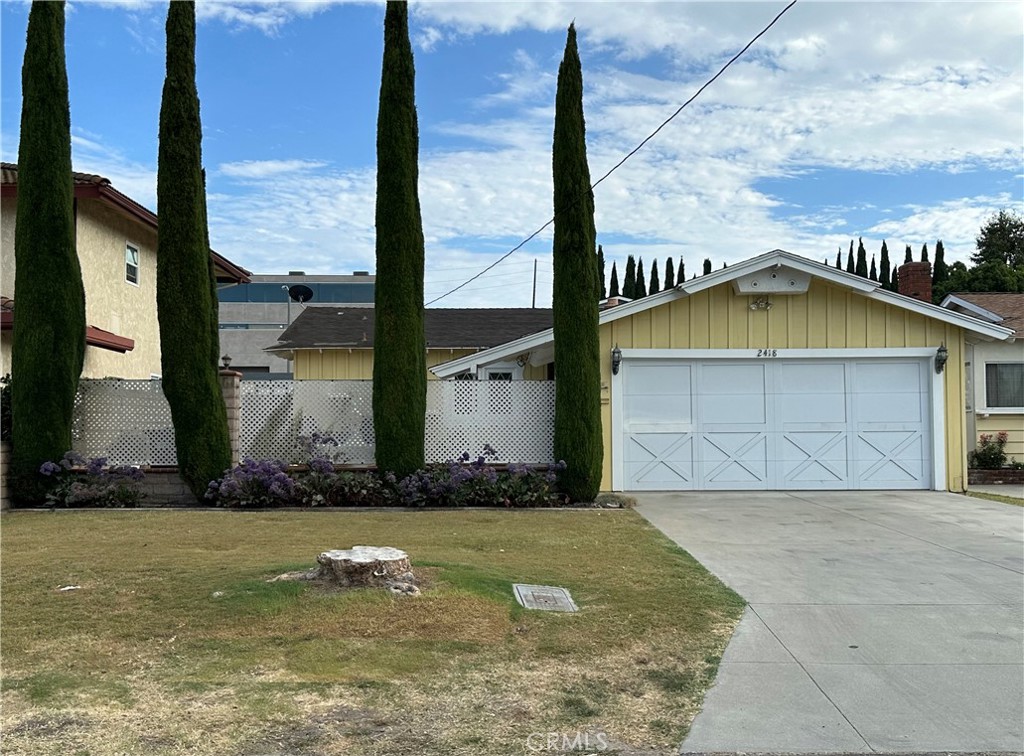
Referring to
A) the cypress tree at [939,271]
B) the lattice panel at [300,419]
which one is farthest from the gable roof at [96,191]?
the cypress tree at [939,271]

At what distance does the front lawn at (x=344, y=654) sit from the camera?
368 centimetres

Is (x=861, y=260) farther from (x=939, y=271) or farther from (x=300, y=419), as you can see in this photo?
(x=300, y=419)

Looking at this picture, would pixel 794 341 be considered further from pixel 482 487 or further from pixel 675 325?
pixel 482 487

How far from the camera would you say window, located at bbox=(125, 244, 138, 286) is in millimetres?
17656

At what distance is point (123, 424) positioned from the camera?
40.2ft

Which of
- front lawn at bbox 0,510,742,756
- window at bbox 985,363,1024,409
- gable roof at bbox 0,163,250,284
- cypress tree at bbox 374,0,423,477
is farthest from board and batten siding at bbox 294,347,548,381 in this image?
front lawn at bbox 0,510,742,756

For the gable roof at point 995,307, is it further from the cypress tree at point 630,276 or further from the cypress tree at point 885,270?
the cypress tree at point 630,276

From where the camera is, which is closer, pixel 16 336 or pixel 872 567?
pixel 872 567

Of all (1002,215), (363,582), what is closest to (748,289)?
(363,582)

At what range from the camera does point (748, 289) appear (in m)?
13.4

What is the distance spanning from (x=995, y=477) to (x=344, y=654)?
14.7 m

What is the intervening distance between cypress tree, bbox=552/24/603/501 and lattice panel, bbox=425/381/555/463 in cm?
62

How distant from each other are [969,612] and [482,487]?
7.04m

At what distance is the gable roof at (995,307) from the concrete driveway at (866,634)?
7458 mm
